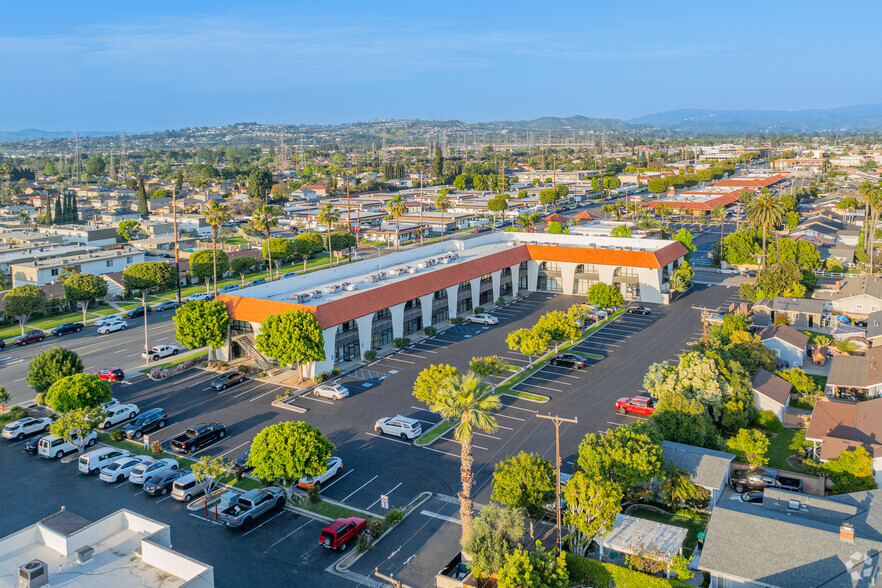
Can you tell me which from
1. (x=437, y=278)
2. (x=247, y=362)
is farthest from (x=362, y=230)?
(x=247, y=362)

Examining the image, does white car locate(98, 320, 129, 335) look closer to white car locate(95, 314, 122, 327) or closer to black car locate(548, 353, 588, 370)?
white car locate(95, 314, 122, 327)

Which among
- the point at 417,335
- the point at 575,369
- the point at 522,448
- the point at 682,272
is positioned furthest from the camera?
the point at 682,272

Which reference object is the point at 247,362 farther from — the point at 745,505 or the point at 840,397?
the point at 840,397

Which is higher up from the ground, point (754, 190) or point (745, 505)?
point (754, 190)

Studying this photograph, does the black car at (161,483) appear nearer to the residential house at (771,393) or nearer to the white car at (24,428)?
the white car at (24,428)

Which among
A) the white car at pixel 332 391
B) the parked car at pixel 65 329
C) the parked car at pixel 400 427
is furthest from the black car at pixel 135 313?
the parked car at pixel 400 427

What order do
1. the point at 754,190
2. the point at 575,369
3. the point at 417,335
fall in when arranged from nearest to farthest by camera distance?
1. the point at 575,369
2. the point at 417,335
3. the point at 754,190

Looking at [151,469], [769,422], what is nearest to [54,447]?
[151,469]
